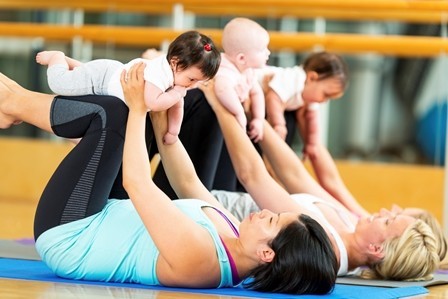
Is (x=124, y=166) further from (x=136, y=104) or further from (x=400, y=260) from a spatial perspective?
(x=400, y=260)

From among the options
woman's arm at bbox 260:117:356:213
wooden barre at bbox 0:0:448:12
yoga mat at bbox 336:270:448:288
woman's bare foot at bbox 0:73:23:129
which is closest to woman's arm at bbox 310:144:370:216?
woman's arm at bbox 260:117:356:213

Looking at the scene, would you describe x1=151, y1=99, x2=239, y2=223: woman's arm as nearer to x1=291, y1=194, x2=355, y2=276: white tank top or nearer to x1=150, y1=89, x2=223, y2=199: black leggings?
x1=291, y1=194, x2=355, y2=276: white tank top

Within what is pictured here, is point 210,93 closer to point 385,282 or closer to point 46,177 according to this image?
point 385,282

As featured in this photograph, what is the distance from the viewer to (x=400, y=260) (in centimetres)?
279

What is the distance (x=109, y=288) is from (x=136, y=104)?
0.43 metres

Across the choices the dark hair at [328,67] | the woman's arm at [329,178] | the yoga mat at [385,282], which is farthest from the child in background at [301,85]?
the yoga mat at [385,282]

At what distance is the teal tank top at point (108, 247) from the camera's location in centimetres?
248

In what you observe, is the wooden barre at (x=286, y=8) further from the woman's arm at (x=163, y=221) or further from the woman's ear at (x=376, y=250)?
the woman's arm at (x=163, y=221)

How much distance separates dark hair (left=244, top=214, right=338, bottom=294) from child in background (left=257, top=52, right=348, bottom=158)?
1214 mm

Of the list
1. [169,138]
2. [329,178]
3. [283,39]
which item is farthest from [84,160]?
[283,39]

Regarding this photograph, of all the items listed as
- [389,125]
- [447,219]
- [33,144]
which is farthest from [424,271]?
[389,125]

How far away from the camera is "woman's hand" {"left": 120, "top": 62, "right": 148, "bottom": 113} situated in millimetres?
2484

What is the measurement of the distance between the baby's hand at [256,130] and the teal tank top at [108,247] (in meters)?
0.78

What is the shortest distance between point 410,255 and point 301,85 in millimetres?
1019
